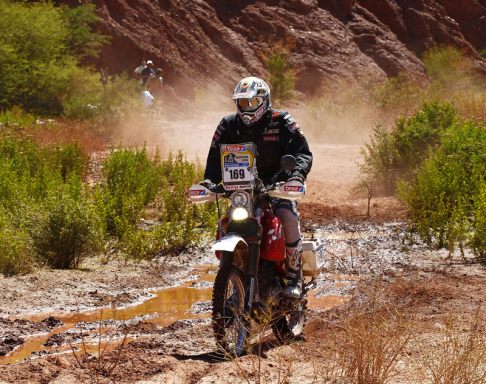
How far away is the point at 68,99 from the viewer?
30.8 m

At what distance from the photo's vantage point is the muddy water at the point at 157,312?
7.82 meters

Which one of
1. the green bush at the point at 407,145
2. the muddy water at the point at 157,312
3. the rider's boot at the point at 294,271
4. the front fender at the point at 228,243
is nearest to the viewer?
the front fender at the point at 228,243

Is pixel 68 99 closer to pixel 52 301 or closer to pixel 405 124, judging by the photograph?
pixel 405 124

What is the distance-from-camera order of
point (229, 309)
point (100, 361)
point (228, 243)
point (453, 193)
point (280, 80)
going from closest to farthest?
point (100, 361) < point (228, 243) < point (229, 309) < point (453, 193) < point (280, 80)

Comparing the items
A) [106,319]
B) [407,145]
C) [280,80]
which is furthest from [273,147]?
[280,80]

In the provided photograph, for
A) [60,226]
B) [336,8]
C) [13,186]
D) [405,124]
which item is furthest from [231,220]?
[336,8]

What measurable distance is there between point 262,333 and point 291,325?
2136 mm

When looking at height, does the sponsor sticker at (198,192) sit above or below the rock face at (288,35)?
below

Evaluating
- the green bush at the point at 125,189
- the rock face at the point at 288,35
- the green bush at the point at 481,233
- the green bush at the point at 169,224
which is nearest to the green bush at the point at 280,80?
the rock face at the point at 288,35

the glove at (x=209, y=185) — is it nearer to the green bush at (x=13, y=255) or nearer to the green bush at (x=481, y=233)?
the green bush at (x=13, y=255)

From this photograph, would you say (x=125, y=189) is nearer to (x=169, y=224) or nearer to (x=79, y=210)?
(x=169, y=224)

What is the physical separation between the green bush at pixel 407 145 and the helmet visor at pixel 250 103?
37.6 ft

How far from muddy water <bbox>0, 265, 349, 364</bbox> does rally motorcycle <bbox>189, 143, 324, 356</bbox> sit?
1200 millimetres

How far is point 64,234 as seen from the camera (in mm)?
11219
